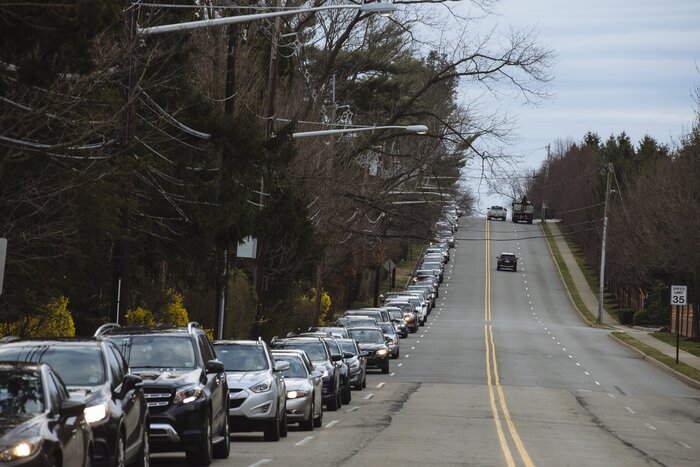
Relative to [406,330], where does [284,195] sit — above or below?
above

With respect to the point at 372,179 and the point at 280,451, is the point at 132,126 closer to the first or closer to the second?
the point at 280,451

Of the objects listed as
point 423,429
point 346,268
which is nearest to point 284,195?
point 423,429

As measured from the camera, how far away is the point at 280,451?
20.0 meters

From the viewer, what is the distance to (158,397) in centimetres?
1681

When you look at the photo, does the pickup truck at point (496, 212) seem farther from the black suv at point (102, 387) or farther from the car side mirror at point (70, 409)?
the car side mirror at point (70, 409)

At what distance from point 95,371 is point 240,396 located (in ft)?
24.6

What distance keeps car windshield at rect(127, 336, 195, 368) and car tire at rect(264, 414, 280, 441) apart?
4.35 metres

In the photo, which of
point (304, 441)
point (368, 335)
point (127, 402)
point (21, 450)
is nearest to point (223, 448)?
point (304, 441)

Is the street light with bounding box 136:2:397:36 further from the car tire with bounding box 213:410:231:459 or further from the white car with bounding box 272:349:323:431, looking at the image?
the white car with bounding box 272:349:323:431

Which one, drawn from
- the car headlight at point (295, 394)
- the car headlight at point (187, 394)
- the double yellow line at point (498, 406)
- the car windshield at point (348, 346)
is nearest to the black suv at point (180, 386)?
the car headlight at point (187, 394)

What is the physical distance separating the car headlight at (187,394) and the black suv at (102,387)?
1.69 m

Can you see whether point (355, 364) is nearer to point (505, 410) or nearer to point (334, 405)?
point (334, 405)

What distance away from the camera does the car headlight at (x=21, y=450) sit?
10.2 meters

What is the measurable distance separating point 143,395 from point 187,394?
1656 millimetres
